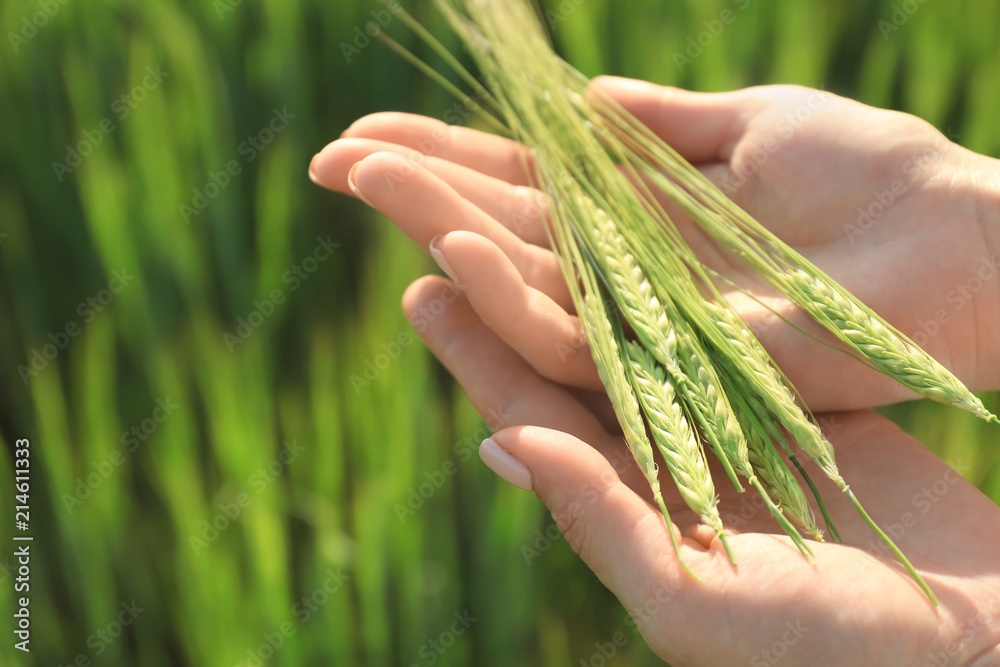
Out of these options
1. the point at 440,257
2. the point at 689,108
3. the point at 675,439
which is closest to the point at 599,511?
the point at 675,439

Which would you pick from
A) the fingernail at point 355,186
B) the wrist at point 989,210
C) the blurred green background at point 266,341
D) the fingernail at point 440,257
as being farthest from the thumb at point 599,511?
the wrist at point 989,210

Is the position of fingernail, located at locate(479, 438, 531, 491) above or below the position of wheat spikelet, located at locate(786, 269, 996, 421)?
above

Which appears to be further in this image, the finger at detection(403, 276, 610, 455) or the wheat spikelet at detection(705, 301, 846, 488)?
the finger at detection(403, 276, 610, 455)

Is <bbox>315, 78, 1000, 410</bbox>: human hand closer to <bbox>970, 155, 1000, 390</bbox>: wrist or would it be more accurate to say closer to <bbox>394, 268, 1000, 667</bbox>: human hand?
<bbox>970, 155, 1000, 390</bbox>: wrist

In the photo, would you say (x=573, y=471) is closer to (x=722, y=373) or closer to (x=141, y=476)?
(x=722, y=373)

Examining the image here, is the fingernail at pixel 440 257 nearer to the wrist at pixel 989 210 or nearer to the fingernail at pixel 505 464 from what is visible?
the fingernail at pixel 505 464

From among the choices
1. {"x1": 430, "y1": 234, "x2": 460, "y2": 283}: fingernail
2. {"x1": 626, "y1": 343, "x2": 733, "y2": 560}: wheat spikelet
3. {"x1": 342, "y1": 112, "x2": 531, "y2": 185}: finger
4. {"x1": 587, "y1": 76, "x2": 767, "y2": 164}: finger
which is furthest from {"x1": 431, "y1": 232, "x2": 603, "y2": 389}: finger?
{"x1": 587, "y1": 76, "x2": 767, "y2": 164}: finger

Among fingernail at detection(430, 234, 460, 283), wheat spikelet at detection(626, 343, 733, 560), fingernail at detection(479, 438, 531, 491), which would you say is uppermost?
fingernail at detection(430, 234, 460, 283)

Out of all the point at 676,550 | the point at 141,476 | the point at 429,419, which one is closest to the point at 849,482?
the point at 676,550
